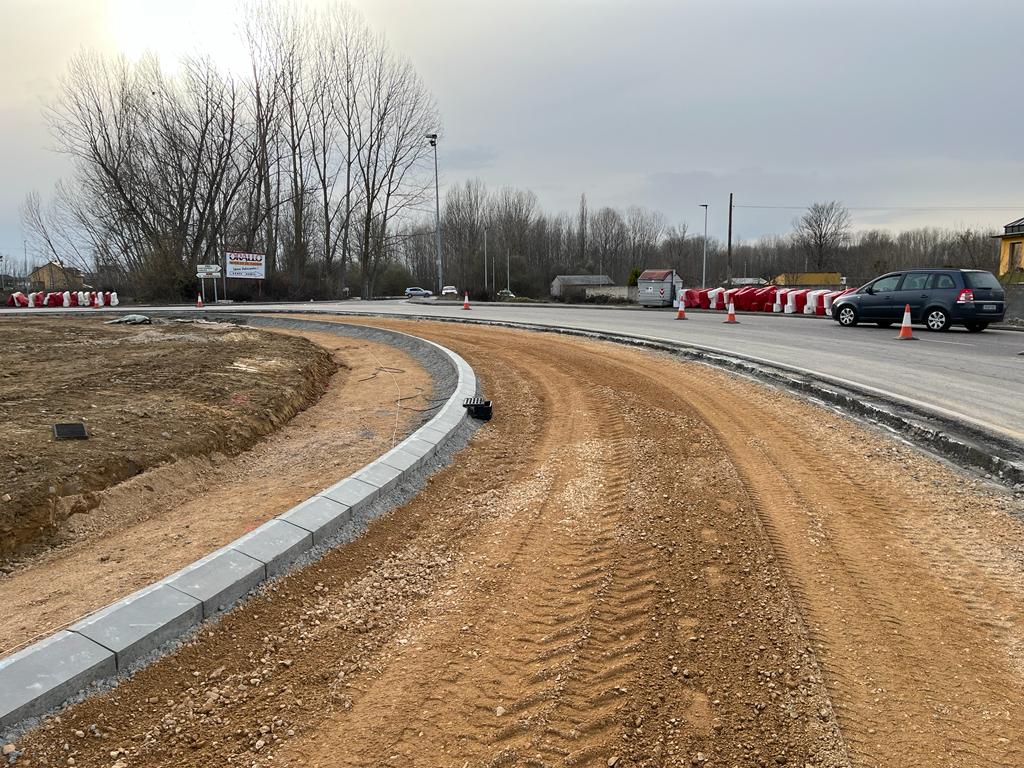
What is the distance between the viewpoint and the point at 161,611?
312cm

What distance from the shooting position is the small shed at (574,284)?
63.8m

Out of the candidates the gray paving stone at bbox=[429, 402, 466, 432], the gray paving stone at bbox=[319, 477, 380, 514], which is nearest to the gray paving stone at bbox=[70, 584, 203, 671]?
the gray paving stone at bbox=[319, 477, 380, 514]

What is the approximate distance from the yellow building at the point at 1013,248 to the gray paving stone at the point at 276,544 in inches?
1904

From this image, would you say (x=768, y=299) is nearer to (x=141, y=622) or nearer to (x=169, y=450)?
(x=169, y=450)

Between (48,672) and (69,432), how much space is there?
3.90m

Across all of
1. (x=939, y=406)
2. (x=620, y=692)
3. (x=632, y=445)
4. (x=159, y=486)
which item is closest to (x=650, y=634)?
(x=620, y=692)

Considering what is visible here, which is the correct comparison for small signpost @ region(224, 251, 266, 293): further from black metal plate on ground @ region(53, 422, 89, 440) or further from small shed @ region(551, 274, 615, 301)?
black metal plate on ground @ region(53, 422, 89, 440)

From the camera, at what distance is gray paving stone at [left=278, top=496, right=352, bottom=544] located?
13.7ft

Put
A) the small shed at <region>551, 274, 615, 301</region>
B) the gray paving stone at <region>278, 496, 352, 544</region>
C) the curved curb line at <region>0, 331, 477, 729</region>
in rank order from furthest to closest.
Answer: the small shed at <region>551, 274, 615, 301</region> → the gray paving stone at <region>278, 496, 352, 544</region> → the curved curb line at <region>0, 331, 477, 729</region>

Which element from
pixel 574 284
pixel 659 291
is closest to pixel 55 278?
pixel 574 284

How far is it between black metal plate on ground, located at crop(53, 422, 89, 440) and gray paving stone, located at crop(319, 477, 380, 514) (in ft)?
9.28

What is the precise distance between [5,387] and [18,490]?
186 inches

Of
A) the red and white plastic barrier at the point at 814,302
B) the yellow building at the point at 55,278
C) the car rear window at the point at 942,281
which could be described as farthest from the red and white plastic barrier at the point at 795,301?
the yellow building at the point at 55,278

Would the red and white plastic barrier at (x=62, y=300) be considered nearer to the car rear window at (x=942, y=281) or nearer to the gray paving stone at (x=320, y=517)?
the gray paving stone at (x=320, y=517)
